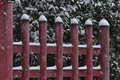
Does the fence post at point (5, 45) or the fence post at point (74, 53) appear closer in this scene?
the fence post at point (5, 45)

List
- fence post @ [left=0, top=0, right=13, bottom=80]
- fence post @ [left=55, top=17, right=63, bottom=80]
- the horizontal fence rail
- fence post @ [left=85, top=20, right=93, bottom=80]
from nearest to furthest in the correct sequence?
1. fence post @ [left=0, top=0, right=13, bottom=80]
2. the horizontal fence rail
3. fence post @ [left=55, top=17, right=63, bottom=80]
4. fence post @ [left=85, top=20, right=93, bottom=80]

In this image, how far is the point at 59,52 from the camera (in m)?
2.57

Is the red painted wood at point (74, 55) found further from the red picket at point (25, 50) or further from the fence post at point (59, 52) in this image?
the red picket at point (25, 50)

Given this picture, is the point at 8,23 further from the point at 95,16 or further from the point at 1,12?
the point at 95,16

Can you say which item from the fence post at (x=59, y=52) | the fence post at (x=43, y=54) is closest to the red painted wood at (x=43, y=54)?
the fence post at (x=43, y=54)

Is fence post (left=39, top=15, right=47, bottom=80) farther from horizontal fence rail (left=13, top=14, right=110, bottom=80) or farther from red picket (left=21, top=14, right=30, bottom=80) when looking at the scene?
red picket (left=21, top=14, right=30, bottom=80)

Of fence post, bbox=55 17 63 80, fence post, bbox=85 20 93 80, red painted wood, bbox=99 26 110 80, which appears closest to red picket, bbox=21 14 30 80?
fence post, bbox=55 17 63 80

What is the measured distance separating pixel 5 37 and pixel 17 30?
1.63 metres

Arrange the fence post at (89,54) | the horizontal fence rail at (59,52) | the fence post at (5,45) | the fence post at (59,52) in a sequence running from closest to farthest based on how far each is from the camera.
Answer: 1. the fence post at (5,45)
2. the horizontal fence rail at (59,52)
3. the fence post at (59,52)
4. the fence post at (89,54)

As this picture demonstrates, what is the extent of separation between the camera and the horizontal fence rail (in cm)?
243

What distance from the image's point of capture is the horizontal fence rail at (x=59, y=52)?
2432 millimetres

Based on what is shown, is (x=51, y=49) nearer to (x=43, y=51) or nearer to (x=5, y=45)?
(x=43, y=51)

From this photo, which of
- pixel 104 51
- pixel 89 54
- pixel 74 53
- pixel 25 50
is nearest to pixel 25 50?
pixel 25 50

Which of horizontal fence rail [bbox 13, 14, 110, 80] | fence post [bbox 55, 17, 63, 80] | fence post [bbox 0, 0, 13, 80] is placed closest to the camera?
fence post [bbox 0, 0, 13, 80]
